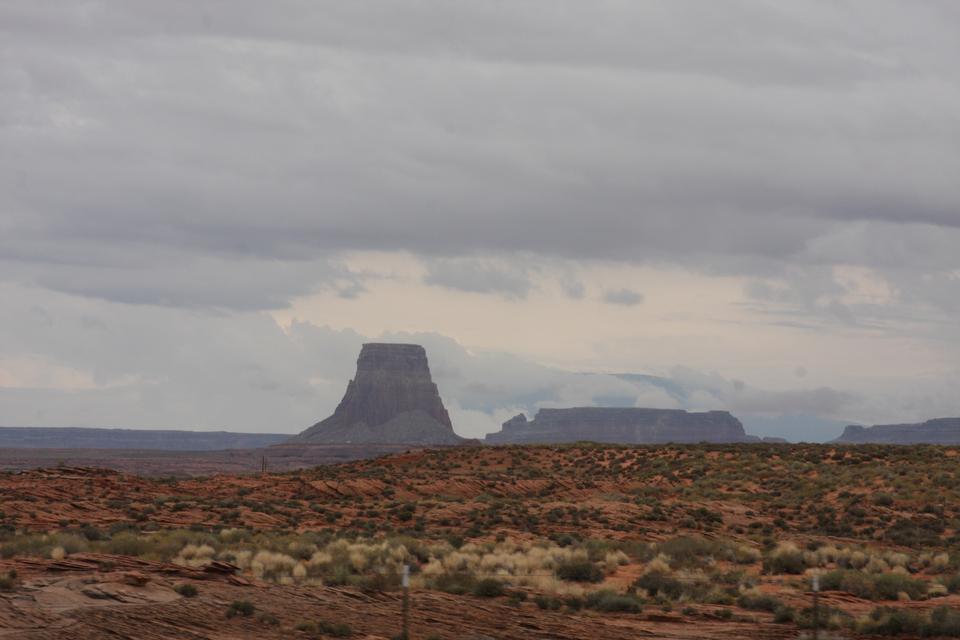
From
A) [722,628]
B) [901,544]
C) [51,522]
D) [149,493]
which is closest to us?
[722,628]

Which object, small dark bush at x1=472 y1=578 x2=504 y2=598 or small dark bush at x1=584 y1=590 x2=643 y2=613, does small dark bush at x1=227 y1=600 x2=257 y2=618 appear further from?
small dark bush at x1=584 y1=590 x2=643 y2=613

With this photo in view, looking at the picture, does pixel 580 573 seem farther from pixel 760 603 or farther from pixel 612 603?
pixel 760 603

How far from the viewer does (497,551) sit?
3950 cm

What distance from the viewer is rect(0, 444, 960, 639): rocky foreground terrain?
85.8 ft

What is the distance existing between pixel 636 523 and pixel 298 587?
27383mm

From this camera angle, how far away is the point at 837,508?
6050 cm

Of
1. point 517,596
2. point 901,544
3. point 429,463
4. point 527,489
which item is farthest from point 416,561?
point 429,463

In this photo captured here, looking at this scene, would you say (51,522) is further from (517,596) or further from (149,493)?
(517,596)

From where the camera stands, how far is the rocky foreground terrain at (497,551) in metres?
26.2

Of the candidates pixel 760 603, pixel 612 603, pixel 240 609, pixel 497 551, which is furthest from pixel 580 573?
pixel 240 609

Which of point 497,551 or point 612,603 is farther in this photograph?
point 497,551

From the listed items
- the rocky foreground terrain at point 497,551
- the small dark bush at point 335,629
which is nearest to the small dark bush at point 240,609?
the rocky foreground terrain at point 497,551

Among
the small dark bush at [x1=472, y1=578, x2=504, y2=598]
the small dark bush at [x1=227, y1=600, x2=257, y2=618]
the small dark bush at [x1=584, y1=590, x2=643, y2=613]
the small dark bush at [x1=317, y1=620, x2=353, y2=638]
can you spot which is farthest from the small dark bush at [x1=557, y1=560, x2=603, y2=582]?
the small dark bush at [x1=227, y1=600, x2=257, y2=618]

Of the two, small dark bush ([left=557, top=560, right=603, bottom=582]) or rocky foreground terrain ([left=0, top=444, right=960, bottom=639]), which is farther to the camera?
small dark bush ([left=557, top=560, right=603, bottom=582])
